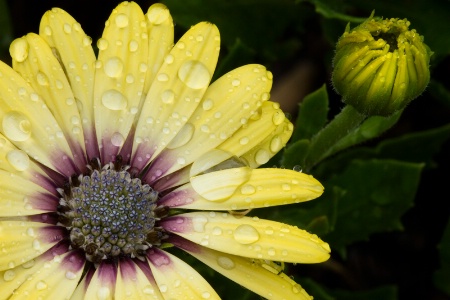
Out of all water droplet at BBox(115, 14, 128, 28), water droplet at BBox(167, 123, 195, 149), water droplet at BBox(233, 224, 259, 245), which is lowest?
water droplet at BBox(233, 224, 259, 245)

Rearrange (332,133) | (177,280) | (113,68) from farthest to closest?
(332,133) < (113,68) < (177,280)

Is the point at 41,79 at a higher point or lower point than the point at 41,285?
higher

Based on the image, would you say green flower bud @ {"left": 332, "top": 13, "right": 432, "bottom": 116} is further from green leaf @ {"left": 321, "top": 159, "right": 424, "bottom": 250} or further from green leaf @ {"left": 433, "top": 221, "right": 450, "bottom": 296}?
green leaf @ {"left": 433, "top": 221, "right": 450, "bottom": 296}

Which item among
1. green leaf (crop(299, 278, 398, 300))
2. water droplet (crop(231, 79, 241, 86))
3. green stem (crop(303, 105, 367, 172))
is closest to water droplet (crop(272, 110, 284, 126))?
water droplet (crop(231, 79, 241, 86))

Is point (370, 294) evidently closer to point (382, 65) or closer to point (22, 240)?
point (382, 65)

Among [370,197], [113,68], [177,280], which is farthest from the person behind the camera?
[370,197]

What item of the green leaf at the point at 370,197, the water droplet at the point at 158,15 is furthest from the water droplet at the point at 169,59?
the green leaf at the point at 370,197

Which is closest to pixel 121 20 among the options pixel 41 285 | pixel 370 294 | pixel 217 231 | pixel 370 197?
pixel 217 231
